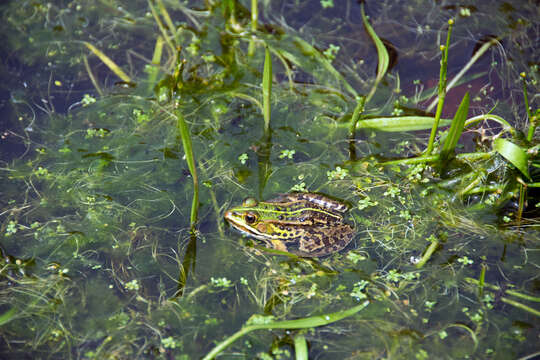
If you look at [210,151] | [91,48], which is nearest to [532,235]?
[210,151]

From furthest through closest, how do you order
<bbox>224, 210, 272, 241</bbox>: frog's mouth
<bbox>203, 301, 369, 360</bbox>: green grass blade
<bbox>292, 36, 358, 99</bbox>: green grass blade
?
1. <bbox>292, 36, 358, 99</bbox>: green grass blade
2. <bbox>224, 210, 272, 241</bbox>: frog's mouth
3. <bbox>203, 301, 369, 360</bbox>: green grass blade

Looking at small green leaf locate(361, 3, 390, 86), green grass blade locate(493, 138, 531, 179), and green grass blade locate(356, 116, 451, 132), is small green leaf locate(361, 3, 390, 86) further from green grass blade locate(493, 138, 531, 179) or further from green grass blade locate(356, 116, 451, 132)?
green grass blade locate(493, 138, 531, 179)

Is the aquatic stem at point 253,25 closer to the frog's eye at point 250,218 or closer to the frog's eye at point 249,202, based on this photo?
the frog's eye at point 249,202

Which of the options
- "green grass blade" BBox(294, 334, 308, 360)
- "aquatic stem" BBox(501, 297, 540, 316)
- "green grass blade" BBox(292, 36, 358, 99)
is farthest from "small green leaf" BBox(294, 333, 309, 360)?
"green grass blade" BBox(292, 36, 358, 99)

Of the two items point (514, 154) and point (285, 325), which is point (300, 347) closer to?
point (285, 325)

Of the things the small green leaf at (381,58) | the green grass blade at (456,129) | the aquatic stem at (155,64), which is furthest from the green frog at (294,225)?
the aquatic stem at (155,64)

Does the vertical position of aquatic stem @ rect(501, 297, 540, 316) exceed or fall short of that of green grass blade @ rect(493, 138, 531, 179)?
it falls short
